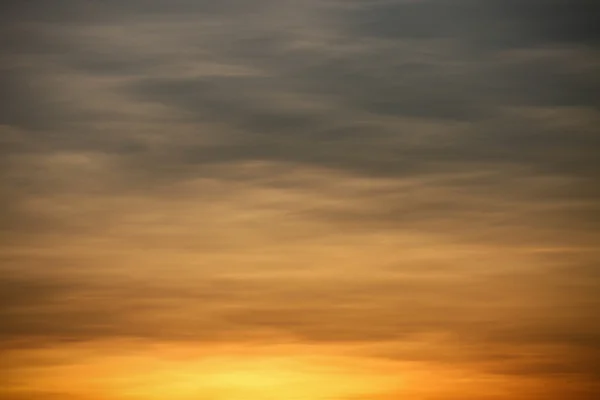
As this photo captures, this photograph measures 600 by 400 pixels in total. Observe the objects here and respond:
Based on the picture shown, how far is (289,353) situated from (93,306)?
3.58ft

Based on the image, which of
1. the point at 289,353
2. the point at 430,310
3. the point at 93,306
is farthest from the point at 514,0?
the point at 93,306

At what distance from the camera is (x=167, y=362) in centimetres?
794

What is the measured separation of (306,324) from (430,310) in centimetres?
67

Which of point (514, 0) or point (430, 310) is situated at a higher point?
point (514, 0)

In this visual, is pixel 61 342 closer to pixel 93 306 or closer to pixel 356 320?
pixel 93 306

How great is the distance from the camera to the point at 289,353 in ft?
26.1

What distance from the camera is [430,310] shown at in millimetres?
8016

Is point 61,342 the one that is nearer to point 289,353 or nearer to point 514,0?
point 289,353

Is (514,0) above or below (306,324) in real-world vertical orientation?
above

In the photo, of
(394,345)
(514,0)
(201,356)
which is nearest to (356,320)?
(394,345)

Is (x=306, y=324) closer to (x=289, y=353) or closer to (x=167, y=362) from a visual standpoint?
(x=289, y=353)

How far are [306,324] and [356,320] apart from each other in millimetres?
270

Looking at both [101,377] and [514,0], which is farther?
[514,0]

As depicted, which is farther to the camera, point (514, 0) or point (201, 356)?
point (514, 0)
